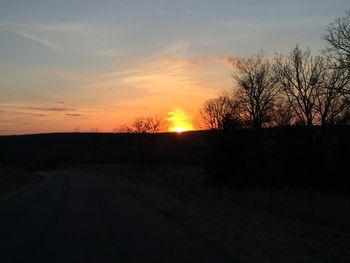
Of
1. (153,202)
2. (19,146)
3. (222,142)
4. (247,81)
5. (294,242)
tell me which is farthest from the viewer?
(19,146)

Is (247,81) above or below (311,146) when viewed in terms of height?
above

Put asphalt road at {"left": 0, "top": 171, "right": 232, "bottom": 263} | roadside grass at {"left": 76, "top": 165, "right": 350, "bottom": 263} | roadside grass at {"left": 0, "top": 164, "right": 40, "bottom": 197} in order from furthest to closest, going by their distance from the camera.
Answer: roadside grass at {"left": 0, "top": 164, "right": 40, "bottom": 197} → roadside grass at {"left": 76, "top": 165, "right": 350, "bottom": 263} → asphalt road at {"left": 0, "top": 171, "right": 232, "bottom": 263}

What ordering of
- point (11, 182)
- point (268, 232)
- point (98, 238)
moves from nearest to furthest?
point (98, 238) < point (268, 232) < point (11, 182)

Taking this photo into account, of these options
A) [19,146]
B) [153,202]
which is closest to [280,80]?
[153,202]

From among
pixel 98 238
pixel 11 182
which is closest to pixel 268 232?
pixel 98 238

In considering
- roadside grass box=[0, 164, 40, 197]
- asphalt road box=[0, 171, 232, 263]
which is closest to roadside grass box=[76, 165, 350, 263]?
asphalt road box=[0, 171, 232, 263]

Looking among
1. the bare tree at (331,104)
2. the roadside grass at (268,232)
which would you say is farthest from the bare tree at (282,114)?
the roadside grass at (268,232)

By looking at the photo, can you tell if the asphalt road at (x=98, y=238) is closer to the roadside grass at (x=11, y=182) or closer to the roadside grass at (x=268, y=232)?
the roadside grass at (x=268, y=232)

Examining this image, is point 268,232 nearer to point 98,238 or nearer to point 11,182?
point 98,238

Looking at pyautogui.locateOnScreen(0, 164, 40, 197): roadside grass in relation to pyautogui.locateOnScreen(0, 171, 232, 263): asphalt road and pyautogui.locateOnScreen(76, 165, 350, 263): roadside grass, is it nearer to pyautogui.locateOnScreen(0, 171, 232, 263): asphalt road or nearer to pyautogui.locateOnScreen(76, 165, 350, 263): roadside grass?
pyautogui.locateOnScreen(0, 171, 232, 263): asphalt road

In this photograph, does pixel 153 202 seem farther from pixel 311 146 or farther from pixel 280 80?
pixel 280 80

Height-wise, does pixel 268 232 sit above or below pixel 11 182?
above

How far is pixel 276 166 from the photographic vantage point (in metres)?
41.4

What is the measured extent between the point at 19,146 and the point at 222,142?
146 metres
